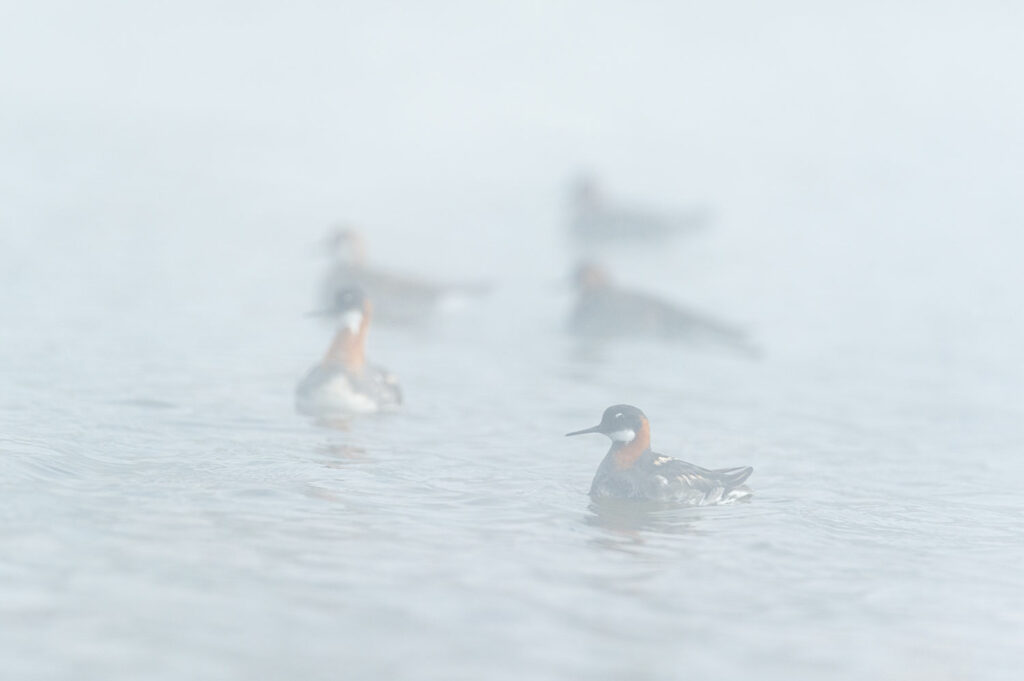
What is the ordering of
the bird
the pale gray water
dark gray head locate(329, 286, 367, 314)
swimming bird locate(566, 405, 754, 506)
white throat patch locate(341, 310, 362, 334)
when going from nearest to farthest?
the pale gray water → swimming bird locate(566, 405, 754, 506) → white throat patch locate(341, 310, 362, 334) → dark gray head locate(329, 286, 367, 314) → the bird

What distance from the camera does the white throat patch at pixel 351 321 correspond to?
16.5 m

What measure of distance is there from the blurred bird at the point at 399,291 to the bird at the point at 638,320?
5.66 ft

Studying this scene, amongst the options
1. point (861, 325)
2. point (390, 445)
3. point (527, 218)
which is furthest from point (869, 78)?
point (390, 445)

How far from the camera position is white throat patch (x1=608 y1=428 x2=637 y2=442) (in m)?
12.3

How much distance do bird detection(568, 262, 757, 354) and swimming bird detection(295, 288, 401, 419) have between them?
233 inches

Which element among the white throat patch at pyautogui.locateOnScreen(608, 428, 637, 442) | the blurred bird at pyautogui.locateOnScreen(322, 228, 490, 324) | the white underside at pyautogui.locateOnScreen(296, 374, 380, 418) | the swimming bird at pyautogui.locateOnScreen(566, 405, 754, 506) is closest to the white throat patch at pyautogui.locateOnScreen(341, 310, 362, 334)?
Result: the white underside at pyautogui.locateOnScreen(296, 374, 380, 418)

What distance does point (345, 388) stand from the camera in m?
14.9

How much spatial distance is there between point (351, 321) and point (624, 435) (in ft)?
16.7

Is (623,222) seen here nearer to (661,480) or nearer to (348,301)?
(348,301)

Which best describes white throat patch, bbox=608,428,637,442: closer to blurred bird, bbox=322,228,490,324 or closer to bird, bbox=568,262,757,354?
bird, bbox=568,262,757,354

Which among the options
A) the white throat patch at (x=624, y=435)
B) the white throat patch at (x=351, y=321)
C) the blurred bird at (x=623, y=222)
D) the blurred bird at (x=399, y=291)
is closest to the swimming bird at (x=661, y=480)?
the white throat patch at (x=624, y=435)

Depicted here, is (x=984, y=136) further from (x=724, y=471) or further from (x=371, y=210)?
(x=724, y=471)

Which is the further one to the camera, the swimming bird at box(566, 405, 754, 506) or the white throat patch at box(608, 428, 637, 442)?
the white throat patch at box(608, 428, 637, 442)

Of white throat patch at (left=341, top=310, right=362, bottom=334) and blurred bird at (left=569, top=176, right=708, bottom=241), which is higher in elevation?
blurred bird at (left=569, top=176, right=708, bottom=241)
